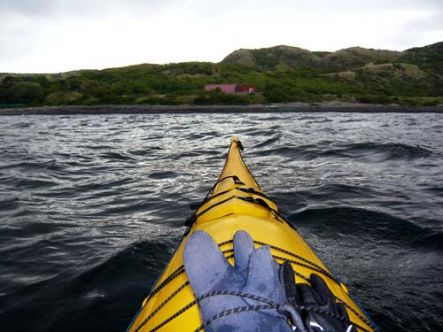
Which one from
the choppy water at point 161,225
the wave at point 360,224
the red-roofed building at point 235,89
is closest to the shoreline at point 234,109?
the red-roofed building at point 235,89

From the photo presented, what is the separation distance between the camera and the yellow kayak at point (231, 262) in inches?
79.4

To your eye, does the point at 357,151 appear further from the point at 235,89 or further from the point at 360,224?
the point at 235,89

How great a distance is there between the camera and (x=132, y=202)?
734 cm

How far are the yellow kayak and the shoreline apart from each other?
37.0 metres

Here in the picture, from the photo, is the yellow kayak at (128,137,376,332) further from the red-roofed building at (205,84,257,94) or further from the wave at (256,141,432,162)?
the red-roofed building at (205,84,257,94)

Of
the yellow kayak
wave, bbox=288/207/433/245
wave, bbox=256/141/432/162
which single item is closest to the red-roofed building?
wave, bbox=256/141/432/162

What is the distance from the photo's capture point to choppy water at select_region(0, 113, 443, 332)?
12.5 ft

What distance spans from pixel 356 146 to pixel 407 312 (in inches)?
449

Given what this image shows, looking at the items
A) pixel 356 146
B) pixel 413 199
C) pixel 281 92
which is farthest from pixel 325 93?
pixel 413 199

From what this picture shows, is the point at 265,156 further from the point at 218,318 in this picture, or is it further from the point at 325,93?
the point at 325,93

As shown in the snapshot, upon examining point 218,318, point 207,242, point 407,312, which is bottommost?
point 407,312

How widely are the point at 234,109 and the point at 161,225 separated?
36.0 meters

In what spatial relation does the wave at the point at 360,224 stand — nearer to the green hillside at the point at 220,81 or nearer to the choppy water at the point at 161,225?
the choppy water at the point at 161,225

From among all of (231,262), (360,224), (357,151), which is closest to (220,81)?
(357,151)
